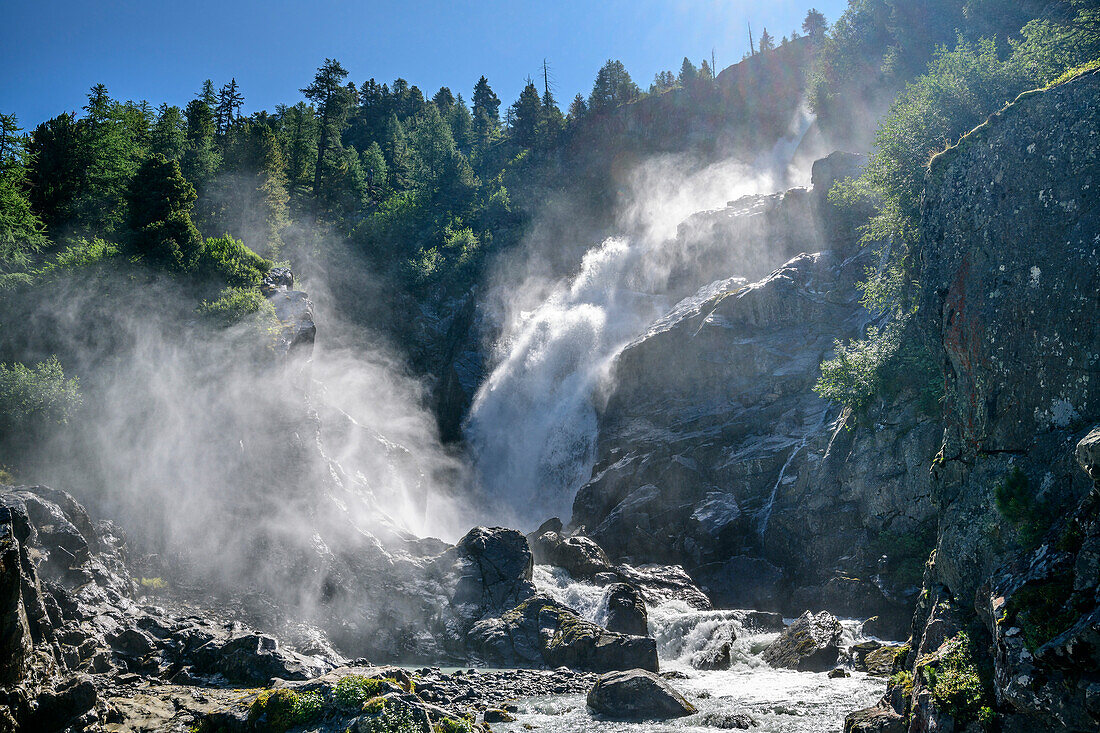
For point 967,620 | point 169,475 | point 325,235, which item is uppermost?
point 325,235

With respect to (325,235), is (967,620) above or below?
below

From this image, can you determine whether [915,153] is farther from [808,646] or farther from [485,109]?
[485,109]

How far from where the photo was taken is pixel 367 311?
204 ft

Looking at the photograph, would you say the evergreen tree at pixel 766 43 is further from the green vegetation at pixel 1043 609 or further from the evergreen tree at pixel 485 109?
the green vegetation at pixel 1043 609

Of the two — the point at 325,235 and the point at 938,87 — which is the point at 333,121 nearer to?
the point at 325,235

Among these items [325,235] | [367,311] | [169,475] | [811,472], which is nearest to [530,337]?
[367,311]

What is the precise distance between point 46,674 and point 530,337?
158ft

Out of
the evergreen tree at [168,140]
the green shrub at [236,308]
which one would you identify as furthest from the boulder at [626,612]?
the evergreen tree at [168,140]

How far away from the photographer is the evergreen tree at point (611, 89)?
97.2 meters

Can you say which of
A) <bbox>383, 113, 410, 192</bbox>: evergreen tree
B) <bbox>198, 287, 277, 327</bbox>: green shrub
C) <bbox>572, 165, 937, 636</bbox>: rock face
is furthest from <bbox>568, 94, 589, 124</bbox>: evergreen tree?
<bbox>198, 287, 277, 327</bbox>: green shrub

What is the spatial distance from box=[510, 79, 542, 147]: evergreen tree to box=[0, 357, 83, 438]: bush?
76.8 meters

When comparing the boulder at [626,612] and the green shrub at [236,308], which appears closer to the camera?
the boulder at [626,612]

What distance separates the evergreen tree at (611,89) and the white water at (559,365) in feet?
100

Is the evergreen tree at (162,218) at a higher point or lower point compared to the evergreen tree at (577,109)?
lower
